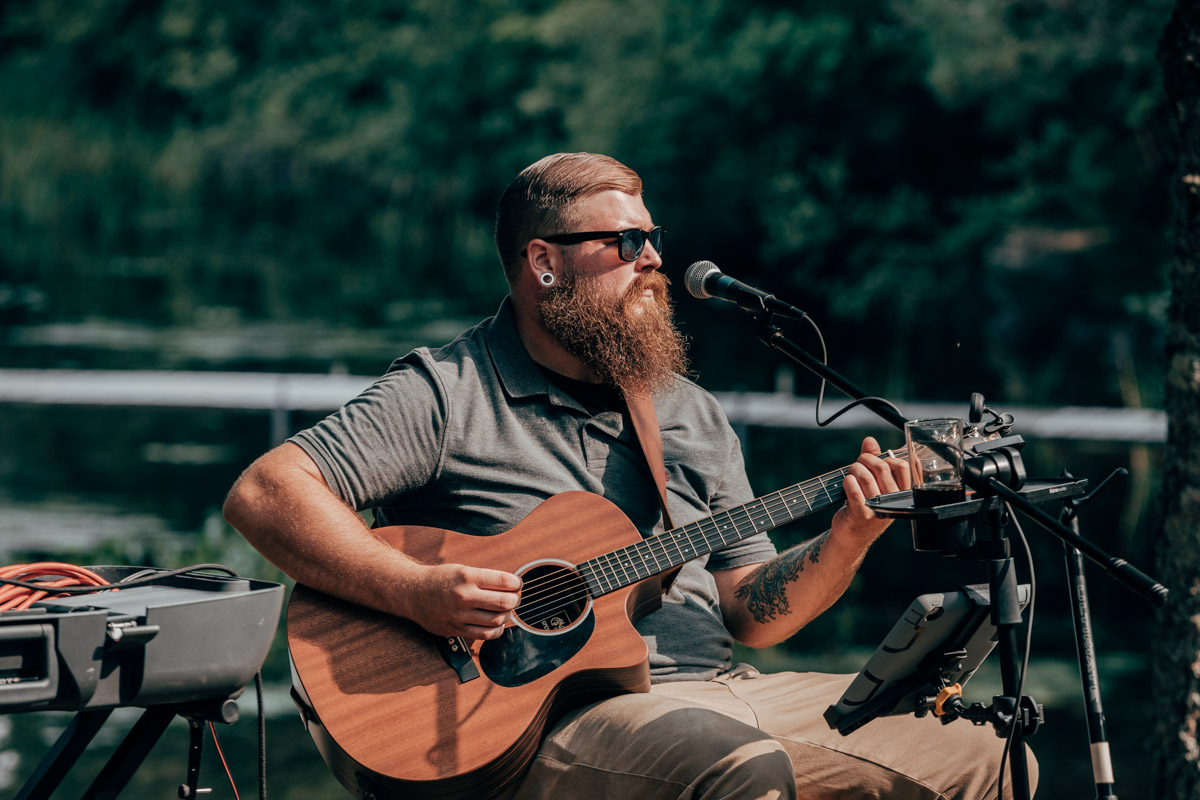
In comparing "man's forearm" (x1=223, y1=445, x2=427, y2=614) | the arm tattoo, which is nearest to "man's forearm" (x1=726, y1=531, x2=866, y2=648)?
the arm tattoo

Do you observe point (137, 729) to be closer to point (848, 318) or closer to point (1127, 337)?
point (1127, 337)

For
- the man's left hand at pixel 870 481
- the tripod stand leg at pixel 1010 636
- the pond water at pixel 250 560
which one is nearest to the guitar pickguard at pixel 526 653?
the pond water at pixel 250 560

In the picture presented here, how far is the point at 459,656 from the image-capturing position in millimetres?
2338

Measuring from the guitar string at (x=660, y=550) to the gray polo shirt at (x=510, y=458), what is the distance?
0.47 ft

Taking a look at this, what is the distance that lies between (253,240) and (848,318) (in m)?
14.3

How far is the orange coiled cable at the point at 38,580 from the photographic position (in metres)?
2.01

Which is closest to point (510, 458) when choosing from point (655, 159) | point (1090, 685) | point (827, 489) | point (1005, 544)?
point (827, 489)

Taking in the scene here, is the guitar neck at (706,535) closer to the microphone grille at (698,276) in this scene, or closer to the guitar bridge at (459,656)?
the guitar bridge at (459,656)

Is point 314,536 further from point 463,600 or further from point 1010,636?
point 1010,636

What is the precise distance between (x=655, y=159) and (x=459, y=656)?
1459cm

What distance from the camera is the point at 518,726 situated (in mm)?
2270

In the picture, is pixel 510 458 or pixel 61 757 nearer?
pixel 61 757

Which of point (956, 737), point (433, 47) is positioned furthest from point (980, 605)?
point (433, 47)

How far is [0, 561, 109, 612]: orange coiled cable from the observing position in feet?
6.59
